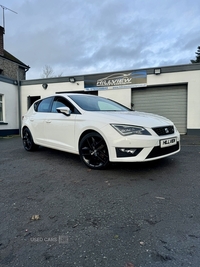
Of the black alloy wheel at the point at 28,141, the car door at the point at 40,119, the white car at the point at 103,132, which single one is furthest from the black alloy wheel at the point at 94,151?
the black alloy wheel at the point at 28,141

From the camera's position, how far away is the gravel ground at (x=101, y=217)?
1.63 m

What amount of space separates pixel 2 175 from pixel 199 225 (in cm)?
340

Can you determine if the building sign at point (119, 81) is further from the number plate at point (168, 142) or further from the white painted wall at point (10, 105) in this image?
the number plate at point (168, 142)

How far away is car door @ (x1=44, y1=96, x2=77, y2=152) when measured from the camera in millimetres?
4359

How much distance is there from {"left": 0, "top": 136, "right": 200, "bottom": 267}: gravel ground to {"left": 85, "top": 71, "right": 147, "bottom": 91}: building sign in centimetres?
809

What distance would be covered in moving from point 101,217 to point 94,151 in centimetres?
176

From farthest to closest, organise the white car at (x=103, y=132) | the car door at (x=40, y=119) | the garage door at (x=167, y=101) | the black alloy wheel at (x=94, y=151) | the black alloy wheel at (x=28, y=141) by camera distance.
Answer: the garage door at (x=167, y=101), the black alloy wheel at (x=28, y=141), the car door at (x=40, y=119), the black alloy wheel at (x=94, y=151), the white car at (x=103, y=132)

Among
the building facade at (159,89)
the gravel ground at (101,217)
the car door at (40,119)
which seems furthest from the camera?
the building facade at (159,89)

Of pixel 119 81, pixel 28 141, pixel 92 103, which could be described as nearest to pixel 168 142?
pixel 92 103

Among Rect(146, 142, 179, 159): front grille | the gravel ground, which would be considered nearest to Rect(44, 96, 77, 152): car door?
the gravel ground

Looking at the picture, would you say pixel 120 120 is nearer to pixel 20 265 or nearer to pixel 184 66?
pixel 20 265

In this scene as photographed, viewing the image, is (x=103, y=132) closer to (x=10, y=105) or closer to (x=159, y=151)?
(x=159, y=151)

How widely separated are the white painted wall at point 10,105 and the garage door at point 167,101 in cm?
798

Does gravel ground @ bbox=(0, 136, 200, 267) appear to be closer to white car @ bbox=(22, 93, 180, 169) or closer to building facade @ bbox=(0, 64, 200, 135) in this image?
white car @ bbox=(22, 93, 180, 169)
